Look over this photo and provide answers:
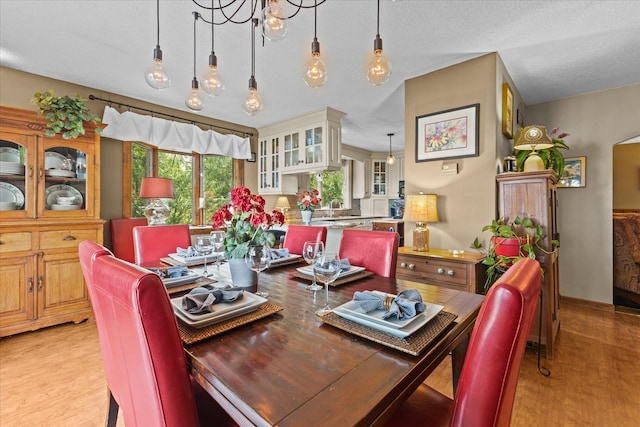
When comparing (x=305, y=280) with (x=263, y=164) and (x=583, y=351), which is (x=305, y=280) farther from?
(x=263, y=164)

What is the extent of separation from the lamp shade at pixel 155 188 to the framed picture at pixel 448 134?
2687 millimetres

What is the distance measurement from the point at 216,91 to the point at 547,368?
297 centimetres

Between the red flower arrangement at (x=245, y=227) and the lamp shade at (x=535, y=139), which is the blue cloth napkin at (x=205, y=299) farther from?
the lamp shade at (x=535, y=139)

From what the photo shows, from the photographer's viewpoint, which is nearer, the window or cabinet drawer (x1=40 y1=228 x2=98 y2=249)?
cabinet drawer (x1=40 y1=228 x2=98 y2=249)

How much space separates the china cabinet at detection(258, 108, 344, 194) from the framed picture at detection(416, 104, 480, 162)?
1314 millimetres

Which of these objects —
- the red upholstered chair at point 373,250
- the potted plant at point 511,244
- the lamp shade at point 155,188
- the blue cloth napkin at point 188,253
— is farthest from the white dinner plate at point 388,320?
the lamp shade at point 155,188

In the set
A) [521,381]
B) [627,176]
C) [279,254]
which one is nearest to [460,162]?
[521,381]

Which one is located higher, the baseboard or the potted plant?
the potted plant

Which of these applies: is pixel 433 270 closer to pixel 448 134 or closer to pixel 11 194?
pixel 448 134

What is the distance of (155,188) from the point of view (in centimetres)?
316

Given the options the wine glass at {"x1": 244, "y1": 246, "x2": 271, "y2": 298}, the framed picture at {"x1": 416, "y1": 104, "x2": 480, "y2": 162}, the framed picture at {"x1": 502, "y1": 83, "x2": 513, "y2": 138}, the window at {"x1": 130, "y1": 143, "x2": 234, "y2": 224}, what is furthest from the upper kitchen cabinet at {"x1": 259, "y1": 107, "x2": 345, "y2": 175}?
the wine glass at {"x1": 244, "y1": 246, "x2": 271, "y2": 298}

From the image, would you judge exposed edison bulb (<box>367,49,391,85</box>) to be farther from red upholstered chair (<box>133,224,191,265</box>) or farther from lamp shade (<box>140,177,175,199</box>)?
lamp shade (<box>140,177,175,199</box>)

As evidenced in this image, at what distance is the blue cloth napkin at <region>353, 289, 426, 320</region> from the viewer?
93 centimetres

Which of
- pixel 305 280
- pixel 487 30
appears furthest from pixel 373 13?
pixel 305 280
